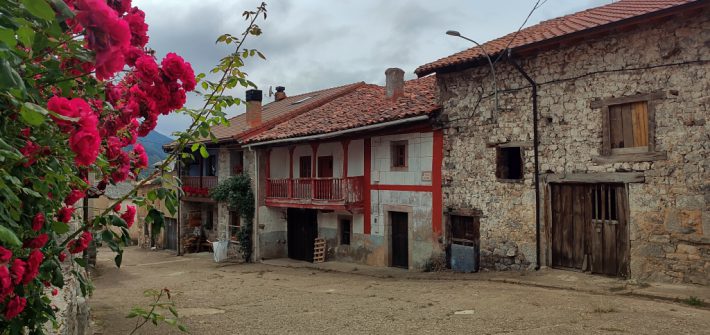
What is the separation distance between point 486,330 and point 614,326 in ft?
5.50

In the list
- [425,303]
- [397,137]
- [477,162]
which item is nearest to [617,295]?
[425,303]

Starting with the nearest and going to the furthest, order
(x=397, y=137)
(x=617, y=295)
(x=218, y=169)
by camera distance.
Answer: (x=617, y=295) → (x=397, y=137) → (x=218, y=169)

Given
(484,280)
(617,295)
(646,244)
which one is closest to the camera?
(617,295)

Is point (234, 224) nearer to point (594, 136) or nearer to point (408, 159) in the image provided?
point (408, 159)

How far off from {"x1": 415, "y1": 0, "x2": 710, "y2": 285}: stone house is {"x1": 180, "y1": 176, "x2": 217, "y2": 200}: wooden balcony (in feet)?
40.2

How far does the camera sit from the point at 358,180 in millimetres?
15602

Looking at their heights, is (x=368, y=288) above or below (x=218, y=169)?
below

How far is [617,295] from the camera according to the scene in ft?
28.7

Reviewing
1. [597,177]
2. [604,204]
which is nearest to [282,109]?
[597,177]

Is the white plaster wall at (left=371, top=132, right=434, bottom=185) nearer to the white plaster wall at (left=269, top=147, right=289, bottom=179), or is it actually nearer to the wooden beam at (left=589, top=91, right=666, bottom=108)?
the wooden beam at (left=589, top=91, right=666, bottom=108)

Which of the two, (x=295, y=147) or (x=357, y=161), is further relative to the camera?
(x=295, y=147)

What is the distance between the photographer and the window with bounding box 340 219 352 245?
16797 mm

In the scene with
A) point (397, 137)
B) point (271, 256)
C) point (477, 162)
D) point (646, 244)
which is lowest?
point (271, 256)

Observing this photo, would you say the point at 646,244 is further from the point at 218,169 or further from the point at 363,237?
the point at 218,169
